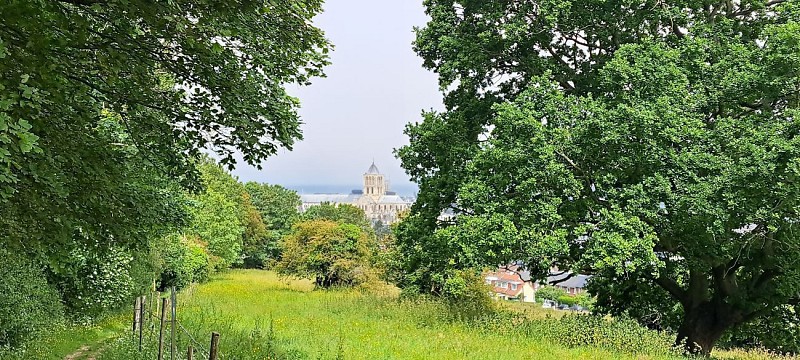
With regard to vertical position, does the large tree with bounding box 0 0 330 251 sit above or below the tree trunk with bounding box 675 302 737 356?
above

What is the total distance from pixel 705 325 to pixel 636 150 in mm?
5626

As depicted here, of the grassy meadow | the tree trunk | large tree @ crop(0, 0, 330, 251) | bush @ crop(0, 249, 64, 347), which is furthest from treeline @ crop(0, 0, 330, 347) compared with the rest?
the tree trunk

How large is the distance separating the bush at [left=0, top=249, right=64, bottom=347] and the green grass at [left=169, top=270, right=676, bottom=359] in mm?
3052

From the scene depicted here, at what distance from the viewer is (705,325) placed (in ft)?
45.8

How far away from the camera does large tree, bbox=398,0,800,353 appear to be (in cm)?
1069

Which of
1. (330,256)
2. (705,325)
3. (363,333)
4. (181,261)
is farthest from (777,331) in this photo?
(181,261)

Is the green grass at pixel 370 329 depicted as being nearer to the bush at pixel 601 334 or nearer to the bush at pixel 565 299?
the bush at pixel 601 334

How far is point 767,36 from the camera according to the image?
1168cm

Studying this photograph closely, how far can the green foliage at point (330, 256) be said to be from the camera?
2692 cm

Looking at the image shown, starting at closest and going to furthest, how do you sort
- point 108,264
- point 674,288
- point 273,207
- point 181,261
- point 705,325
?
1. point 705,325
2. point 674,288
3. point 108,264
4. point 181,261
5. point 273,207

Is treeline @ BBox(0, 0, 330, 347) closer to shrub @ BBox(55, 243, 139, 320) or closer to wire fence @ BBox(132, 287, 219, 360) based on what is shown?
wire fence @ BBox(132, 287, 219, 360)

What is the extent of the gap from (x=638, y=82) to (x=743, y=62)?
2.15 metres

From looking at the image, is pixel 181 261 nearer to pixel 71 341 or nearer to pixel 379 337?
pixel 71 341

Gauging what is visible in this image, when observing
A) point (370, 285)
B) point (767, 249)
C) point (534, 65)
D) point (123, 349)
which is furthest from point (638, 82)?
point (370, 285)
